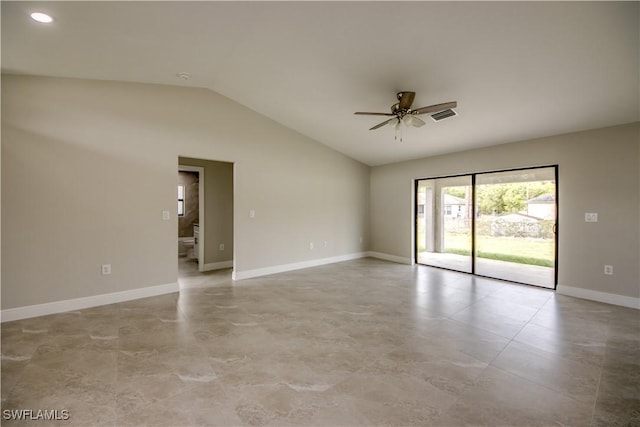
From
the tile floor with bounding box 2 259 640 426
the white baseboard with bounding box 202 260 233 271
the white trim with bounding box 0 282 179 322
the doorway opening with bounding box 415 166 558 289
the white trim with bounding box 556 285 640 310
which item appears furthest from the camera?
the white baseboard with bounding box 202 260 233 271

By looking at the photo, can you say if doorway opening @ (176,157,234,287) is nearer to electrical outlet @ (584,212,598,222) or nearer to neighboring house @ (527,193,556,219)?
neighboring house @ (527,193,556,219)

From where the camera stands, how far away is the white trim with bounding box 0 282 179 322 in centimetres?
321

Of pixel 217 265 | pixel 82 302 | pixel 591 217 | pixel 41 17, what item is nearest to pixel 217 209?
pixel 217 265

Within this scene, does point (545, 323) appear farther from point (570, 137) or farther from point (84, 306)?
point (84, 306)

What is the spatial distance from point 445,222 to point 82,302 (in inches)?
255

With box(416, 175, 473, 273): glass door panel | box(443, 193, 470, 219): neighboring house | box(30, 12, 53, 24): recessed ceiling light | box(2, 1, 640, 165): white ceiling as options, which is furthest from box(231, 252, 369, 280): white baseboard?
box(30, 12, 53, 24): recessed ceiling light

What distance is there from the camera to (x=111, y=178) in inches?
149

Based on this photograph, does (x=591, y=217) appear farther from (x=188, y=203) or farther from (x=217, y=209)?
(x=188, y=203)

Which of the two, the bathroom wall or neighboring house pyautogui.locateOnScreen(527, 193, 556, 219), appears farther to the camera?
the bathroom wall

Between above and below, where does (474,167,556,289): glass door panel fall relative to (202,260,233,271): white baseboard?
above

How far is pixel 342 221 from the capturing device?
6.80 meters

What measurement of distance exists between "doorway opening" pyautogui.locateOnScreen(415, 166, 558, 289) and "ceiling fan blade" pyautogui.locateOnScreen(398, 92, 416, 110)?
2.80m

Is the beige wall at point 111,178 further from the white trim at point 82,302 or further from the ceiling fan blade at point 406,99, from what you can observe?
the ceiling fan blade at point 406,99

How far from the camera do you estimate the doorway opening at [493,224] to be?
15.3 ft
